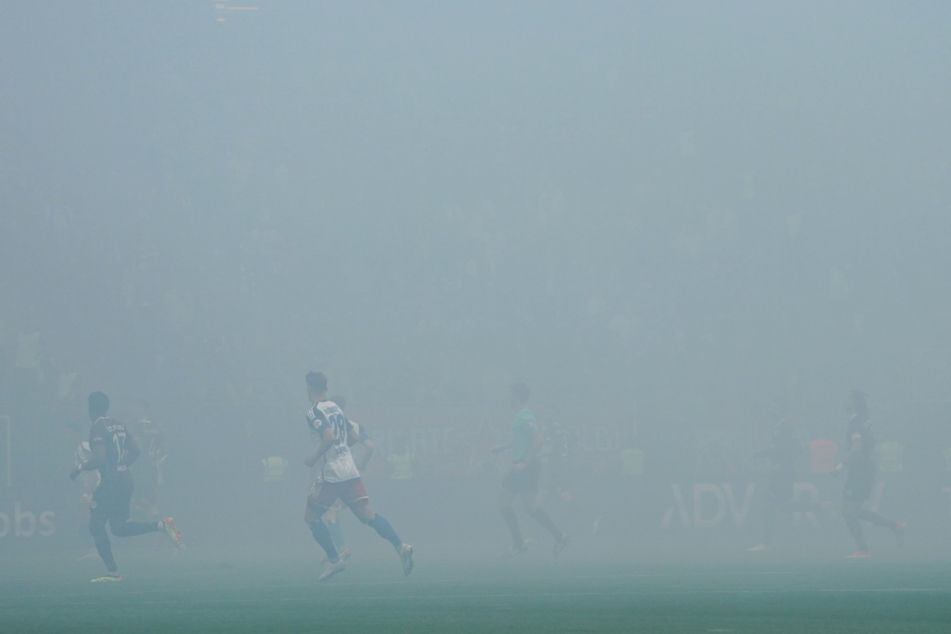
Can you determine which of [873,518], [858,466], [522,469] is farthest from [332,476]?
[873,518]

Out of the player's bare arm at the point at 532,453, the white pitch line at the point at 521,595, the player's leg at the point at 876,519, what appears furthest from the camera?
the player's bare arm at the point at 532,453

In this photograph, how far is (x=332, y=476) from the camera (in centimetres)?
1096

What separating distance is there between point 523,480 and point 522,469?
221 mm

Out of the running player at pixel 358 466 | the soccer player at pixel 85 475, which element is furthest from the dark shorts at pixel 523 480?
the soccer player at pixel 85 475

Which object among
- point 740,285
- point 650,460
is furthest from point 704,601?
point 740,285

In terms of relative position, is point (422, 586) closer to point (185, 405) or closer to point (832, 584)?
point (832, 584)

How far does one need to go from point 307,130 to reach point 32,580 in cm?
1611

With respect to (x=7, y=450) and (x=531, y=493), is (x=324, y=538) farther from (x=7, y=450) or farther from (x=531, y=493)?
(x=7, y=450)

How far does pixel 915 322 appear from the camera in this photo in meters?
24.7

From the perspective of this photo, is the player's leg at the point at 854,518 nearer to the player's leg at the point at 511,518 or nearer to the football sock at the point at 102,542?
the player's leg at the point at 511,518

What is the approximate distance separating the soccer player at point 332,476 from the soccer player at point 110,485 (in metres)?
2.08

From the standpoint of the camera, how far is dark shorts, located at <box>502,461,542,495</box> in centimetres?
1548

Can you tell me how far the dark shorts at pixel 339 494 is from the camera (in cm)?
1099

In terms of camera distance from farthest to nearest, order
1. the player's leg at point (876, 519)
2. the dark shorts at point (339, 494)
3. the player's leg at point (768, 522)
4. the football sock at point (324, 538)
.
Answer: the player's leg at point (768, 522) < the player's leg at point (876, 519) < the football sock at point (324, 538) < the dark shorts at point (339, 494)
